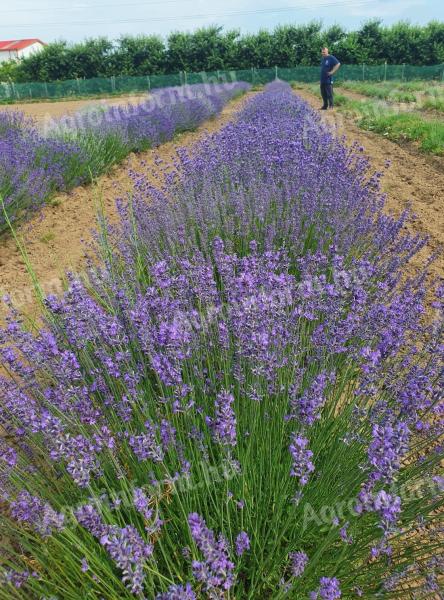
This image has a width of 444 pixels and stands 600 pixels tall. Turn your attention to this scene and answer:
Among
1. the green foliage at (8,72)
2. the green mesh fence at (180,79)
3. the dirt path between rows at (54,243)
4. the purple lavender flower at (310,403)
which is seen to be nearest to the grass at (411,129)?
the dirt path between rows at (54,243)

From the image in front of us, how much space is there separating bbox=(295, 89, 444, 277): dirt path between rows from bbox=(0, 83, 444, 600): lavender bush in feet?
7.01

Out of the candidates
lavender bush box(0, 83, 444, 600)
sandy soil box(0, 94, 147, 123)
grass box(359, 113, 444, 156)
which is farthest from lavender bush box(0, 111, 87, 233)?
sandy soil box(0, 94, 147, 123)

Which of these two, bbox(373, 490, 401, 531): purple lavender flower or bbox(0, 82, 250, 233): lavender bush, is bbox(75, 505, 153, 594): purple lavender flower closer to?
bbox(373, 490, 401, 531): purple lavender flower

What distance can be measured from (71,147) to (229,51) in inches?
1265

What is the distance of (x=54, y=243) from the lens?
5.45 metres

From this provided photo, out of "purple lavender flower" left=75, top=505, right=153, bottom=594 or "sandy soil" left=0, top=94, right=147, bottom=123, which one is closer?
"purple lavender flower" left=75, top=505, right=153, bottom=594

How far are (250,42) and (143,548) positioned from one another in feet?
128

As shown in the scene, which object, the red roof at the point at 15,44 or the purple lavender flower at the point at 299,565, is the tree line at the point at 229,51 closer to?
the red roof at the point at 15,44

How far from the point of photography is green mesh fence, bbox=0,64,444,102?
28.6 metres

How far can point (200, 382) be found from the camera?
1848 millimetres

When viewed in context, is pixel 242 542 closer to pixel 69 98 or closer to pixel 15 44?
pixel 69 98

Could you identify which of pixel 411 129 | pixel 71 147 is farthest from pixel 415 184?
pixel 71 147

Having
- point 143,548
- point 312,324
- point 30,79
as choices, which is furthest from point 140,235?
point 30,79

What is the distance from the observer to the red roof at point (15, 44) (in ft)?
183
